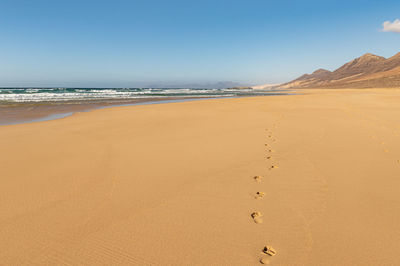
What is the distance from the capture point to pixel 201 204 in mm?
2852

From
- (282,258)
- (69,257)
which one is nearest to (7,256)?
(69,257)

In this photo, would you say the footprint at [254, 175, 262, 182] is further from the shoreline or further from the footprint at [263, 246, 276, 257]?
the shoreline

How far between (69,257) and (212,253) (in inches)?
52.9

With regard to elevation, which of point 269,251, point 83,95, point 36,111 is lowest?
point 269,251

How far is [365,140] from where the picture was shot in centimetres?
563

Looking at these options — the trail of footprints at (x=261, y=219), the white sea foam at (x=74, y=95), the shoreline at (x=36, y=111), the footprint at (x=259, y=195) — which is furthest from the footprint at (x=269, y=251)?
the white sea foam at (x=74, y=95)

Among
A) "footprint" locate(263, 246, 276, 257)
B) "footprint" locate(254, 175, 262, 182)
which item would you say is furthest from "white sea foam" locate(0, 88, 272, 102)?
"footprint" locate(263, 246, 276, 257)

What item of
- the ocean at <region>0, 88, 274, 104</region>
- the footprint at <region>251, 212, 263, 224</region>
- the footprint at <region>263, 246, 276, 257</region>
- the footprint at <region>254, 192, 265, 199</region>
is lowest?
the footprint at <region>263, 246, 276, 257</region>

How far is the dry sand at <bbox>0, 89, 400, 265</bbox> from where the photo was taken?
203 centimetres

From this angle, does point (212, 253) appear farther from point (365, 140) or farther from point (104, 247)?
point (365, 140)

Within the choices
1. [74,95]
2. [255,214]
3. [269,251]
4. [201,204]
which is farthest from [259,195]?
[74,95]

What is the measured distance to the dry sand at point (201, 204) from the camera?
2.03m

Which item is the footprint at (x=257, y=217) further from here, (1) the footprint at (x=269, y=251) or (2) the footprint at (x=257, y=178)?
(2) the footprint at (x=257, y=178)

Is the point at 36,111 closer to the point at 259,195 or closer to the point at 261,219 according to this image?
the point at 259,195
